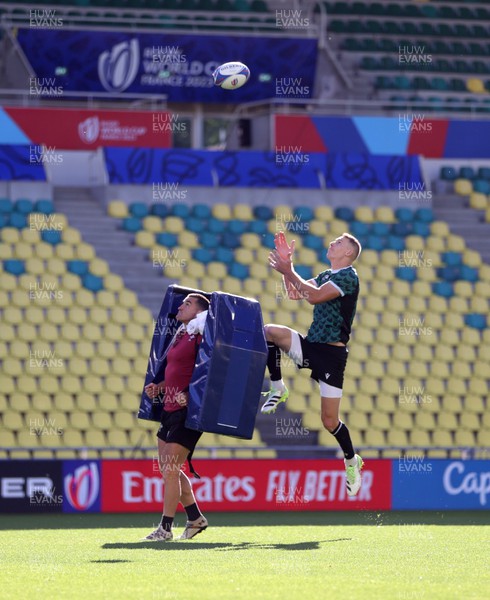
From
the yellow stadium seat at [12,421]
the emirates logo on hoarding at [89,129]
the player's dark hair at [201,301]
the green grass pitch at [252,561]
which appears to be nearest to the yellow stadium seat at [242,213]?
the emirates logo on hoarding at [89,129]

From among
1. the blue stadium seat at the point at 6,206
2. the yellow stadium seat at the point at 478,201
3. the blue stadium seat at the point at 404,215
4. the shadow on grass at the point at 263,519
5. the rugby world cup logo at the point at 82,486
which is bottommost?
the shadow on grass at the point at 263,519

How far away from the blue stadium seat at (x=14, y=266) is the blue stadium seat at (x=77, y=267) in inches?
26.8

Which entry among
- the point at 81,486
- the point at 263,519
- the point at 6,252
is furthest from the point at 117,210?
the point at 263,519

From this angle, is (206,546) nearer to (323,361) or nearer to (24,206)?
(323,361)

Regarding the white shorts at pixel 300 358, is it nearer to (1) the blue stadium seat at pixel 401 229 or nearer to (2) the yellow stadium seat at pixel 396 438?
(2) the yellow stadium seat at pixel 396 438

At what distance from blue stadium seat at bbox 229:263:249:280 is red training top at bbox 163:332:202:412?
29.8 ft

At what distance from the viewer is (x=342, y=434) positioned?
10.8m

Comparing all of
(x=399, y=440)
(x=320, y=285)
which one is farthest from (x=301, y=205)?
(x=320, y=285)

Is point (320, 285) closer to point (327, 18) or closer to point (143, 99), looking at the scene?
point (143, 99)

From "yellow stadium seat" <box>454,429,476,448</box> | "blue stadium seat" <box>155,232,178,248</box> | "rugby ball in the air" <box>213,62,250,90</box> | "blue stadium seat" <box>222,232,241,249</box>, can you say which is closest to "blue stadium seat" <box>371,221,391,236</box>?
"blue stadium seat" <box>222,232,241,249</box>

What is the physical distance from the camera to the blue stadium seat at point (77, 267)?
18703 mm

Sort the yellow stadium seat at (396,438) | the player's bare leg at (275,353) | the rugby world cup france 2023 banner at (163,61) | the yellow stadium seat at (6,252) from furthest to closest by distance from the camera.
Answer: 1. the rugby world cup france 2023 banner at (163,61)
2. the yellow stadium seat at (6,252)
3. the yellow stadium seat at (396,438)
4. the player's bare leg at (275,353)

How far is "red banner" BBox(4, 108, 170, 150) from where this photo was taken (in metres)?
20.7

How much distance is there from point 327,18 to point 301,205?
6.12 m
